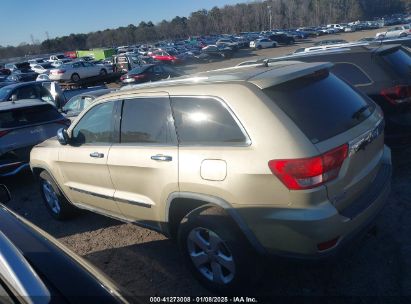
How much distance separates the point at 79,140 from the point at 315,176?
2751mm

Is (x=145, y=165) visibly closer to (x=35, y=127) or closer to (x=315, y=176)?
(x=315, y=176)

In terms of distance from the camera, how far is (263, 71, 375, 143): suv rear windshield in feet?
8.87

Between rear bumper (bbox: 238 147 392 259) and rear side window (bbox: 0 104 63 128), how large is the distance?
521 cm

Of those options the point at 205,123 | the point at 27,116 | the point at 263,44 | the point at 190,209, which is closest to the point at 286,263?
the point at 190,209

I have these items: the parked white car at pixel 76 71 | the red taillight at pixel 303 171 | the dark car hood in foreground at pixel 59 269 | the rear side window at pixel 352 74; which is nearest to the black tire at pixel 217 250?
the red taillight at pixel 303 171

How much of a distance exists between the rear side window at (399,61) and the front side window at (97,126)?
11.9ft

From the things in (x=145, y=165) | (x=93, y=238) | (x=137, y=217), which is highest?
(x=145, y=165)

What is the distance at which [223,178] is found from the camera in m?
2.74

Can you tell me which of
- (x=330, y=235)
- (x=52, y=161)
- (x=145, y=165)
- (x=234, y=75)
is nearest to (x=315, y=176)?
(x=330, y=235)

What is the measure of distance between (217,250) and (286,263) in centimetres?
55

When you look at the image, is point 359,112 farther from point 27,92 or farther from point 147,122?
point 27,92

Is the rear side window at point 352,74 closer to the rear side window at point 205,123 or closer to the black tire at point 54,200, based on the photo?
the rear side window at point 205,123

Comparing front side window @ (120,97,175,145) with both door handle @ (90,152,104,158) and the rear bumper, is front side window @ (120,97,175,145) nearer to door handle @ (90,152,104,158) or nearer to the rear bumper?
door handle @ (90,152,104,158)

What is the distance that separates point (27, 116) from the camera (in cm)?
669
